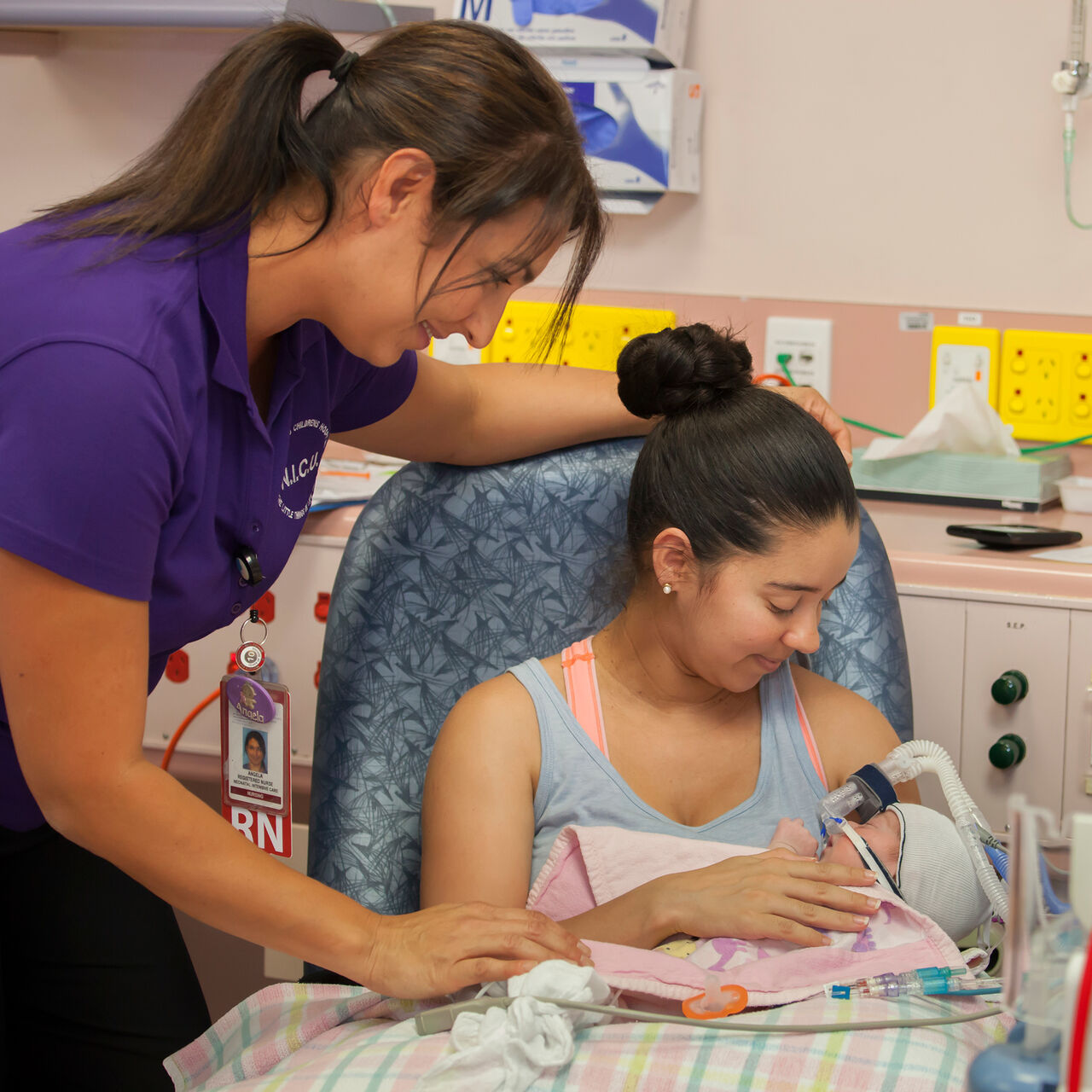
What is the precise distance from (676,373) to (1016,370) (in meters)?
1.10

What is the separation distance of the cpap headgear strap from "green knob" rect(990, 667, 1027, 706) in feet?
1.41

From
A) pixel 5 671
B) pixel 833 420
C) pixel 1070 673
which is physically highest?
pixel 833 420

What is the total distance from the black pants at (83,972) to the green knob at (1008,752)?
103 centimetres

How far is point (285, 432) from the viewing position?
46.6 inches

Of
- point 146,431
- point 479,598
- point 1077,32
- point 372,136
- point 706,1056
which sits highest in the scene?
point 1077,32

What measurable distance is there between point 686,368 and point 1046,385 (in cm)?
111

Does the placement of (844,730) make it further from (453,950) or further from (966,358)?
(966,358)

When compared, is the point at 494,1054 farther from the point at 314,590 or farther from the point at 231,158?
the point at 314,590

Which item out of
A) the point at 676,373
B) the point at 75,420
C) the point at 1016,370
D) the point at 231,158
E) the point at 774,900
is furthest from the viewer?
the point at 1016,370

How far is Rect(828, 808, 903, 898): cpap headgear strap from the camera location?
1196mm

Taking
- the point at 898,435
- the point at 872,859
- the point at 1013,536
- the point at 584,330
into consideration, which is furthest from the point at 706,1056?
the point at 584,330

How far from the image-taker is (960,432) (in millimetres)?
2006

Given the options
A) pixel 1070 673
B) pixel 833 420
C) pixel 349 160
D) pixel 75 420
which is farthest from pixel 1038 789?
pixel 75 420

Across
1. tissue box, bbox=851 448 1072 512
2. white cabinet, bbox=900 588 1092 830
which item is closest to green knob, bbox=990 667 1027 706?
white cabinet, bbox=900 588 1092 830
